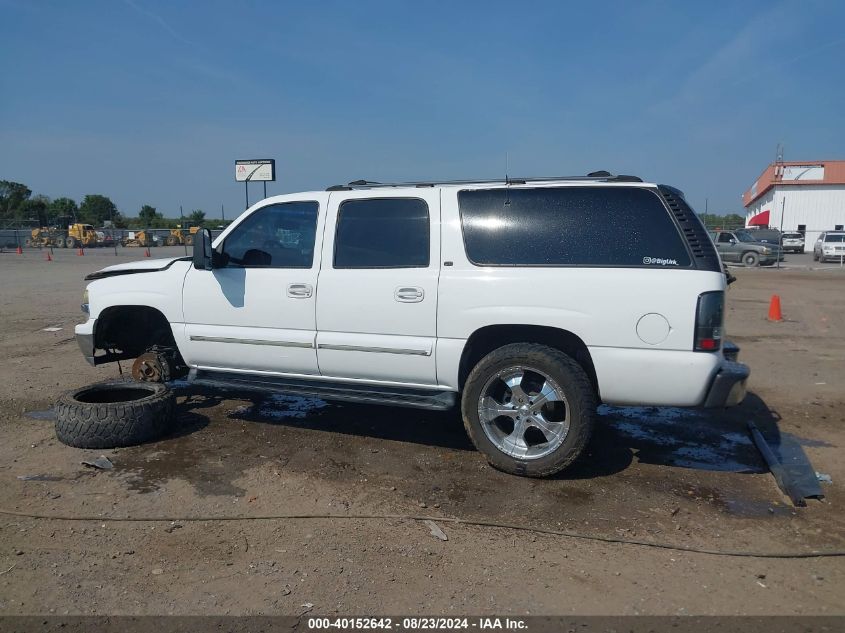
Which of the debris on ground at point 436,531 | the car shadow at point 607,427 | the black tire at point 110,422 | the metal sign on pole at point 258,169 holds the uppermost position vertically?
the metal sign on pole at point 258,169

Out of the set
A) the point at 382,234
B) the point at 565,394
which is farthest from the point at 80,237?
the point at 565,394

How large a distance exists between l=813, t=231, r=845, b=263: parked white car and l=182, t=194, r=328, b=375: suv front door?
116 feet

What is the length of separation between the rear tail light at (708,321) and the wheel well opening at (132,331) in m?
4.52

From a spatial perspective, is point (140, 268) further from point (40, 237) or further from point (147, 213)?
point (147, 213)

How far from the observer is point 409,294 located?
16.1ft

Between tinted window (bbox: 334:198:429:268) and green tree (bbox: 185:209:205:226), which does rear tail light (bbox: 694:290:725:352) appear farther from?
green tree (bbox: 185:209:205:226)

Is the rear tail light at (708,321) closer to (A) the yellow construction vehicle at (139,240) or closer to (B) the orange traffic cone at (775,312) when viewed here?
(B) the orange traffic cone at (775,312)

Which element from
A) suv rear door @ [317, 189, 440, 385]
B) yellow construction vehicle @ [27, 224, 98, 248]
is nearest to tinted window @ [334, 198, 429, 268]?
suv rear door @ [317, 189, 440, 385]

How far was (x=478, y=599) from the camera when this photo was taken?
3178 mm

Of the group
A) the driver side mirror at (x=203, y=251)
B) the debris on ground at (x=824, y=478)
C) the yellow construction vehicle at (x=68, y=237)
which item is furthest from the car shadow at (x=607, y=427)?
the yellow construction vehicle at (x=68, y=237)

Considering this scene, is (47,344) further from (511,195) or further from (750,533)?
(750,533)

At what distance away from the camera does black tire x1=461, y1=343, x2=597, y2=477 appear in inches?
177

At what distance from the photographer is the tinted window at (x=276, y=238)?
5.41 m

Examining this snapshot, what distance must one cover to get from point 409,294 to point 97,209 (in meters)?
88.8
